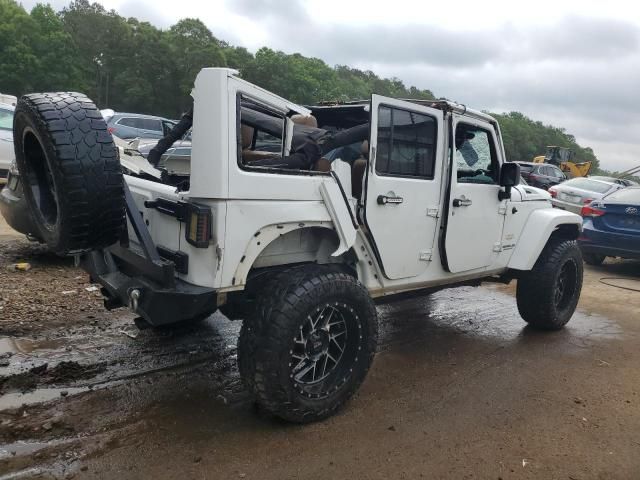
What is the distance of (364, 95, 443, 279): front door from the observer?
3.60m

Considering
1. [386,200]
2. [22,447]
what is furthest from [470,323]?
[22,447]

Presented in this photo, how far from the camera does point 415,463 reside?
9.70 ft

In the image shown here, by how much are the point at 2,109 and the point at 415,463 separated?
10.2 meters

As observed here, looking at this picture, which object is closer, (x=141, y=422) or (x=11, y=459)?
(x=11, y=459)

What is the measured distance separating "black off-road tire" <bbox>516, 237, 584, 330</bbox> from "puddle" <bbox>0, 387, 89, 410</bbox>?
13.2ft

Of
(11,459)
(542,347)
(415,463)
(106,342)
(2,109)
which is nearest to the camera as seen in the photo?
(11,459)

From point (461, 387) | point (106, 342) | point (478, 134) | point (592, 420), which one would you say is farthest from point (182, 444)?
point (478, 134)

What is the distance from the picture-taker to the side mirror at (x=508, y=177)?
4508 mm

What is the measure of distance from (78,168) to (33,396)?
5.34 feet

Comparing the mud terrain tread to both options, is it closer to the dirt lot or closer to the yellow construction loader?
the dirt lot

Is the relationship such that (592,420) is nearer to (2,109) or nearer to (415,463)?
(415,463)

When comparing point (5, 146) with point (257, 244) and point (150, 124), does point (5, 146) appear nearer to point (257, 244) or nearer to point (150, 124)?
point (150, 124)

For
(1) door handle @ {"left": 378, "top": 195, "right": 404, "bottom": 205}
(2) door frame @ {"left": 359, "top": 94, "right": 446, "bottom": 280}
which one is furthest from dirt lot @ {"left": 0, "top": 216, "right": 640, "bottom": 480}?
(1) door handle @ {"left": 378, "top": 195, "right": 404, "bottom": 205}

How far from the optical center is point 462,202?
422cm
